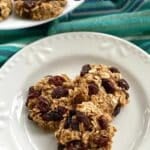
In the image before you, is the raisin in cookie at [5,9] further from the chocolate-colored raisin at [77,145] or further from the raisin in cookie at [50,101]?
the chocolate-colored raisin at [77,145]

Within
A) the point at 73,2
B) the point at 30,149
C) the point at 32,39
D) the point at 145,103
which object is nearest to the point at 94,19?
the point at 73,2

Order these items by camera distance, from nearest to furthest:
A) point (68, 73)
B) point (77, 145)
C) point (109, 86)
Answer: point (77, 145) < point (109, 86) < point (68, 73)

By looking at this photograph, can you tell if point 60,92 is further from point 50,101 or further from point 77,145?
point 77,145

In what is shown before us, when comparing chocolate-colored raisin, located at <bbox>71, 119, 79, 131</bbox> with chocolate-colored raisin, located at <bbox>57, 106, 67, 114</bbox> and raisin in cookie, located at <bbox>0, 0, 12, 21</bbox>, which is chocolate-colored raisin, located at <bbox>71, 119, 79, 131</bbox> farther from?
raisin in cookie, located at <bbox>0, 0, 12, 21</bbox>

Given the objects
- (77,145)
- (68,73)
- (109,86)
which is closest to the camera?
(77,145)

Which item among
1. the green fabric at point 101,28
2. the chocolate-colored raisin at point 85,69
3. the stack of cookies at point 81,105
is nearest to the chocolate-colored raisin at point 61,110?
the stack of cookies at point 81,105

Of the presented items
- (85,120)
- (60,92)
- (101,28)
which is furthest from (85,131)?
(101,28)

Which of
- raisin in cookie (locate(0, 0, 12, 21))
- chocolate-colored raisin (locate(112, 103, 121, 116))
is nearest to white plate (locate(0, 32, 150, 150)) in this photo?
chocolate-colored raisin (locate(112, 103, 121, 116))
